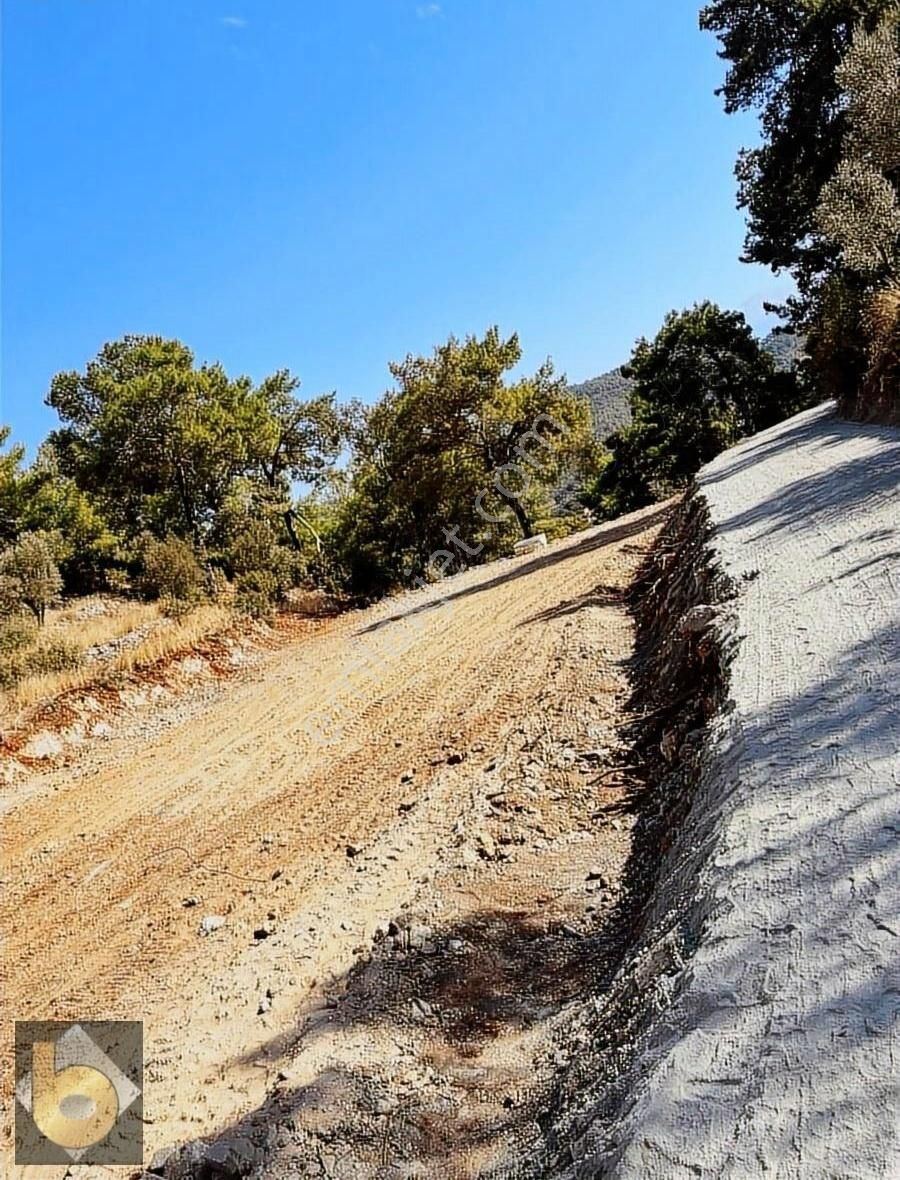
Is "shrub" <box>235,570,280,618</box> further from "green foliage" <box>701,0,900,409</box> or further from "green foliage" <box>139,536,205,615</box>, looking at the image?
"green foliage" <box>701,0,900,409</box>

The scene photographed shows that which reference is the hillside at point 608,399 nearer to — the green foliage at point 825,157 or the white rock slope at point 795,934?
the green foliage at point 825,157

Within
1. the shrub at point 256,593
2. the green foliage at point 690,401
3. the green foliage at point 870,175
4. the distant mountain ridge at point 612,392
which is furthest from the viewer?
the distant mountain ridge at point 612,392

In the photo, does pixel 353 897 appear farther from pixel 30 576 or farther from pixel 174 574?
pixel 174 574

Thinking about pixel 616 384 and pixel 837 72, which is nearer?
pixel 837 72

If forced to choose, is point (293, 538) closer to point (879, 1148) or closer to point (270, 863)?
point (270, 863)

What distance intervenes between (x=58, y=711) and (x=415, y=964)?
7629 millimetres

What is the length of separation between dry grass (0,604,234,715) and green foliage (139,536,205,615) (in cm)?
53

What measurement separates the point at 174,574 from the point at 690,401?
19.3m

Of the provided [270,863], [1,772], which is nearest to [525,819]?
[270,863]

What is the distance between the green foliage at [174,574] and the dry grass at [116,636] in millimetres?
528

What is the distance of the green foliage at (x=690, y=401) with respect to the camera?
26984 mm

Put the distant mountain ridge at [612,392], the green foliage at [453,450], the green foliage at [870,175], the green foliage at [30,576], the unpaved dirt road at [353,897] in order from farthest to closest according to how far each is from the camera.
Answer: the distant mountain ridge at [612,392] < the green foliage at [453,450] < the green foliage at [30,576] < the green foliage at [870,175] < the unpaved dirt road at [353,897]

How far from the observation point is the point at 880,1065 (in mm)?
1399

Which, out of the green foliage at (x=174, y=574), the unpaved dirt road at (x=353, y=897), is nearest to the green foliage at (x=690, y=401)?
the green foliage at (x=174, y=574)
